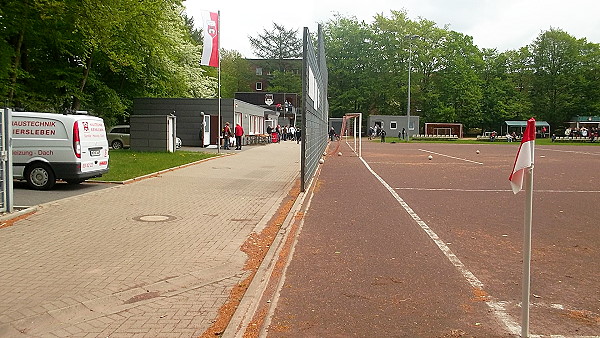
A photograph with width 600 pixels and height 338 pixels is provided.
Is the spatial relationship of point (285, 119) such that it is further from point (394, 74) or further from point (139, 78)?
point (139, 78)

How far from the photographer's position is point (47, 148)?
1299cm

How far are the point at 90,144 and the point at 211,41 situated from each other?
51.1 feet

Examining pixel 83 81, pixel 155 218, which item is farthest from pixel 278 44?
pixel 155 218

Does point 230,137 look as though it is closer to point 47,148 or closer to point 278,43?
point 47,148

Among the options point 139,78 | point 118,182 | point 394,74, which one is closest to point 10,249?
point 118,182

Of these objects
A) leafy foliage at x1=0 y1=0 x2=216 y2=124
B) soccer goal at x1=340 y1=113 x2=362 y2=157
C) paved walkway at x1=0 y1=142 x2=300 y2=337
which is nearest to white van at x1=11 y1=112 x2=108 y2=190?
paved walkway at x1=0 y1=142 x2=300 y2=337

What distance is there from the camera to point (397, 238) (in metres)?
8.34

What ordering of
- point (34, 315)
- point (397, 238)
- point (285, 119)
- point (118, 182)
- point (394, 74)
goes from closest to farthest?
point (34, 315) < point (397, 238) < point (118, 182) < point (285, 119) < point (394, 74)

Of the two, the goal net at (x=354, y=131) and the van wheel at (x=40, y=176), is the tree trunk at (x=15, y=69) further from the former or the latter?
the goal net at (x=354, y=131)

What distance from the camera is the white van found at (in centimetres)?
1294

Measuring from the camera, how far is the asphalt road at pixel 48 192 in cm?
1146

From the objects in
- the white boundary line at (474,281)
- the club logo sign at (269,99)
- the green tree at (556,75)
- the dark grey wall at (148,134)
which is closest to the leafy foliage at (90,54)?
the dark grey wall at (148,134)

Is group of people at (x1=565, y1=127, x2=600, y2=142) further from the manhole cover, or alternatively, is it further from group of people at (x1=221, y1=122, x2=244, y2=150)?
the manhole cover

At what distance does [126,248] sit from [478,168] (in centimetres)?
1816
